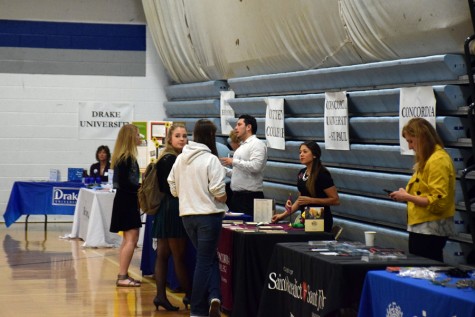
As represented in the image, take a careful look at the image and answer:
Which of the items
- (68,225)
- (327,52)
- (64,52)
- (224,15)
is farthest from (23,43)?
(327,52)

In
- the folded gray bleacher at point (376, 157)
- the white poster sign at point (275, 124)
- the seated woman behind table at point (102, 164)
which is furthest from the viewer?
the seated woman behind table at point (102, 164)

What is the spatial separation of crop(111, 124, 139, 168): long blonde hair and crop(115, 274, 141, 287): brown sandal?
1.26 metres

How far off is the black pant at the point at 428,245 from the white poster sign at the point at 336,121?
2.62m

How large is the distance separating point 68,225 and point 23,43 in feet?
10.5

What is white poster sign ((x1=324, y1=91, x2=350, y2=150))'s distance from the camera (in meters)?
8.53

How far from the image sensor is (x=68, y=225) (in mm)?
16031

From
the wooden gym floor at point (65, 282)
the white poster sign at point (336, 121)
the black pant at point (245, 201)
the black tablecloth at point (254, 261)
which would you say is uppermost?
the white poster sign at point (336, 121)

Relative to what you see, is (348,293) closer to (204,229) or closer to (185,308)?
(204,229)

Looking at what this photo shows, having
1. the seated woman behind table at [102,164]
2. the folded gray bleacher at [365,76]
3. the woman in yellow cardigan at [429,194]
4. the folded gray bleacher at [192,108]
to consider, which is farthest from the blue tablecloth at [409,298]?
the seated woman behind table at [102,164]

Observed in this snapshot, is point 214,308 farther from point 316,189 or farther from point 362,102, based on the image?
point 362,102

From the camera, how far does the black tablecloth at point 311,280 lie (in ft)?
16.9

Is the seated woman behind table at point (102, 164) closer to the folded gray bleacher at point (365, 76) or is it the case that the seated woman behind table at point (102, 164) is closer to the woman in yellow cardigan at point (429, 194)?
the folded gray bleacher at point (365, 76)

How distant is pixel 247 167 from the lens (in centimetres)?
881

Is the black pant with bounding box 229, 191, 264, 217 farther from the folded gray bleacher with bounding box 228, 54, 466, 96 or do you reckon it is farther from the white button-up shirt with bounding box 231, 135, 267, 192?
the folded gray bleacher with bounding box 228, 54, 466, 96
